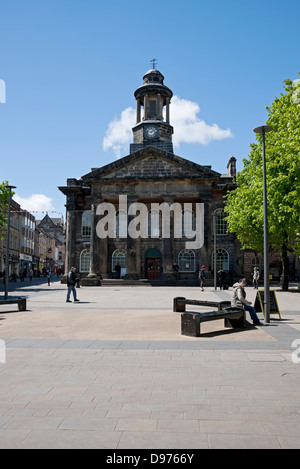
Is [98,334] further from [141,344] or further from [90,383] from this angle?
[90,383]

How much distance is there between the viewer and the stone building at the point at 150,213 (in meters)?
37.8

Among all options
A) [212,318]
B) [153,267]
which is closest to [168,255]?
[153,267]

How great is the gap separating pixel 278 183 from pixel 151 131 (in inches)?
973

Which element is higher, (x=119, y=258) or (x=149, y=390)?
(x=119, y=258)

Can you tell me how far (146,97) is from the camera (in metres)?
44.4

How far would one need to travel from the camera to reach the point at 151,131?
44.0 metres

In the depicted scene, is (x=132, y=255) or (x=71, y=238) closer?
(x=132, y=255)

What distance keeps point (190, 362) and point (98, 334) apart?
3.40 metres

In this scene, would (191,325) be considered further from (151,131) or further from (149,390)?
(151,131)

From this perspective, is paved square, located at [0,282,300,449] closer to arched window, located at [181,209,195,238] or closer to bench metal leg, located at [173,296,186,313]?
bench metal leg, located at [173,296,186,313]

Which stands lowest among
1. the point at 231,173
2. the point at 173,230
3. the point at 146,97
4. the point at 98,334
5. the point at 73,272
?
the point at 98,334

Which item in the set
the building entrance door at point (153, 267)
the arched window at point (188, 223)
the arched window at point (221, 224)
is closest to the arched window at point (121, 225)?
the building entrance door at point (153, 267)

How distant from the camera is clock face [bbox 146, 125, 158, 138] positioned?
144ft

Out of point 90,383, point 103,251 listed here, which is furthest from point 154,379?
point 103,251
